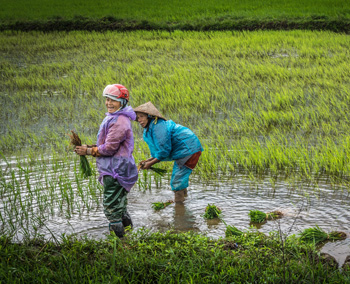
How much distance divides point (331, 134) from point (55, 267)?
4.55 metres

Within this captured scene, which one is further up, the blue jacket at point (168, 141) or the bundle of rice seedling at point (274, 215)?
the blue jacket at point (168, 141)

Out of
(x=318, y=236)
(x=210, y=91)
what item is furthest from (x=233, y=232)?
(x=210, y=91)

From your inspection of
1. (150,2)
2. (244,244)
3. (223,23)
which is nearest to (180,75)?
(223,23)

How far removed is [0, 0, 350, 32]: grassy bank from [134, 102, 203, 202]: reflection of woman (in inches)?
398

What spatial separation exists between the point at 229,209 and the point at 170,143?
2.64 feet

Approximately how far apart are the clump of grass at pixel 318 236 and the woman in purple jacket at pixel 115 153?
1.32 metres

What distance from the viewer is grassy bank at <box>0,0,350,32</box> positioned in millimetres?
13258

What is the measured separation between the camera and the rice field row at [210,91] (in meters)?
5.55

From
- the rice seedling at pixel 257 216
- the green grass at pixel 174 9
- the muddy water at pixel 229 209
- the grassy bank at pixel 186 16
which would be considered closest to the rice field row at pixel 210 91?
the muddy water at pixel 229 209

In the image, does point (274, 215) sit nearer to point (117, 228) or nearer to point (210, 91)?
point (117, 228)

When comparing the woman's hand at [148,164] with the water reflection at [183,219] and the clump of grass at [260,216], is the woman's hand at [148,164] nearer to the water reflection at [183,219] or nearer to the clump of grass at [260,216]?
the water reflection at [183,219]

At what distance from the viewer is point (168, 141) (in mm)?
3863

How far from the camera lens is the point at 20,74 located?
1045 centimetres

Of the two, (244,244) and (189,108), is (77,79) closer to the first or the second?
(189,108)
